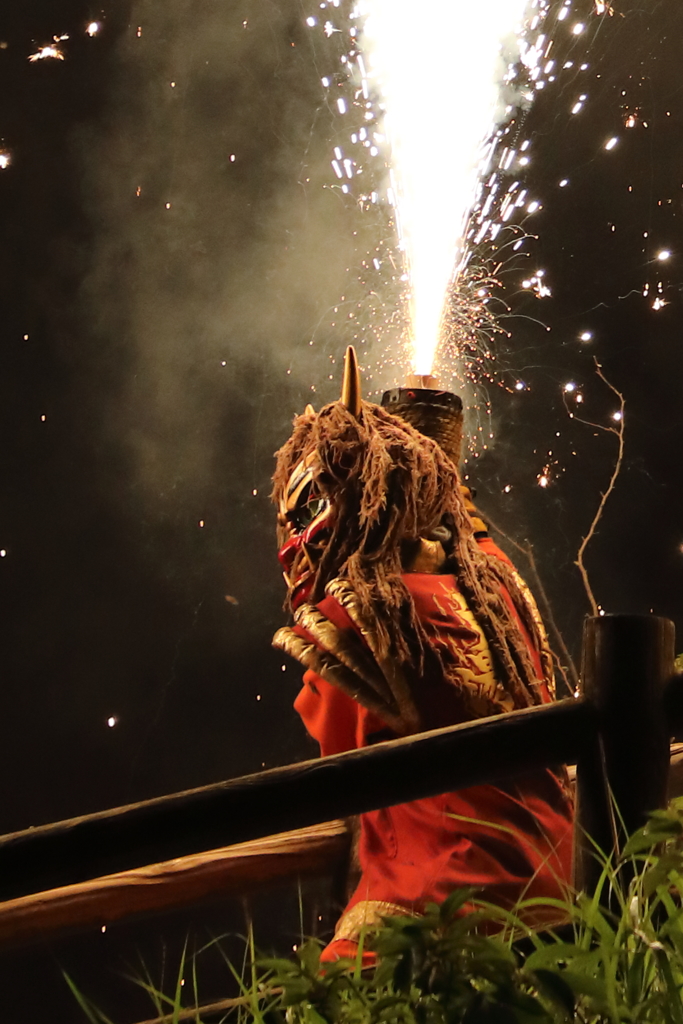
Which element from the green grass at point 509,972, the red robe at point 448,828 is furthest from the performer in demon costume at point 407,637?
the green grass at point 509,972

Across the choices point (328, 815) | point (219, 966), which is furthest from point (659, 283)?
point (328, 815)

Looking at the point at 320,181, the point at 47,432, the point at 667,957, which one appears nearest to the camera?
the point at 667,957

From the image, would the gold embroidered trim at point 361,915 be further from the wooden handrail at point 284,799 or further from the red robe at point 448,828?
the wooden handrail at point 284,799

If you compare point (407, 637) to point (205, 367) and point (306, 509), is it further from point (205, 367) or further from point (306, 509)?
point (205, 367)

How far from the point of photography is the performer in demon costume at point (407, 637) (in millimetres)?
1417

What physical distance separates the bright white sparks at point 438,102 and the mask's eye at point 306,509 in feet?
3.70

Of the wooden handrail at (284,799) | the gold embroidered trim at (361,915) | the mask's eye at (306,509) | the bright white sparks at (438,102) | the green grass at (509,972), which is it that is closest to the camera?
the green grass at (509,972)

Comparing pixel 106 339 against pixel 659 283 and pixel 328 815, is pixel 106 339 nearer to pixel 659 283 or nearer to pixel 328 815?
pixel 659 283

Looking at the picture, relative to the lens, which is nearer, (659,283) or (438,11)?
(438,11)

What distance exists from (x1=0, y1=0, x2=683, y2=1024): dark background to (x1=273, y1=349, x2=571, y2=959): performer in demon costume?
48.7 inches

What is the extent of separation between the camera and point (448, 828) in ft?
4.68

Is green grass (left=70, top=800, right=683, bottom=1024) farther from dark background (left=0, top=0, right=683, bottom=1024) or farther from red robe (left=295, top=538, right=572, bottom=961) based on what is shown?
dark background (left=0, top=0, right=683, bottom=1024)

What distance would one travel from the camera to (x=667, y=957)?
0.79m

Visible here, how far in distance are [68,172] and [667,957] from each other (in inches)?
108
